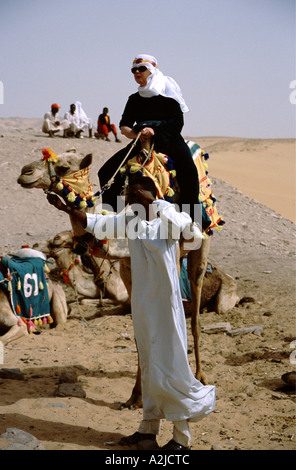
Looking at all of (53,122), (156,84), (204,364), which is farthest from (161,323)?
(53,122)

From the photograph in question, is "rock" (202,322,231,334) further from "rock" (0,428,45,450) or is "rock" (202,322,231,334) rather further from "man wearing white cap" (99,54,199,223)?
"rock" (0,428,45,450)

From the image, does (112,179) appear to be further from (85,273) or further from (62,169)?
(85,273)

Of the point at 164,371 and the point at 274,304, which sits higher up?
the point at 164,371

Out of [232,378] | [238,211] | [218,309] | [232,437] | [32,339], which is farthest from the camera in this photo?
[238,211]

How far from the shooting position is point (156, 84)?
5.97 m

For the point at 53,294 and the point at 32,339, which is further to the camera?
the point at 53,294

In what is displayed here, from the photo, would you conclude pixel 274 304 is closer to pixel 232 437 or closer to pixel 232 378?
pixel 232 378

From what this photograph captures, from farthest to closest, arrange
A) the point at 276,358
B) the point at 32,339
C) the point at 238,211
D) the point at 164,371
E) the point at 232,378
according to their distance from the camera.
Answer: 1. the point at 238,211
2. the point at 32,339
3. the point at 276,358
4. the point at 232,378
5. the point at 164,371

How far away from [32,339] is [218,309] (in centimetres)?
280

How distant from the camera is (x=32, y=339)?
796cm

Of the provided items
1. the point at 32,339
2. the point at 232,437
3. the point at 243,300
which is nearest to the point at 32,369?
the point at 32,339

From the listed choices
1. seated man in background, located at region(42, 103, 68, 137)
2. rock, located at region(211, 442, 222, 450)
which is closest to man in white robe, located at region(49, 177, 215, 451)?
rock, located at region(211, 442, 222, 450)

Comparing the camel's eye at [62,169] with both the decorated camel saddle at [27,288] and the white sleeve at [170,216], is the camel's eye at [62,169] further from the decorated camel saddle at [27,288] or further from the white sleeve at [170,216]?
the decorated camel saddle at [27,288]

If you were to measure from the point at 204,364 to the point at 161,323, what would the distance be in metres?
2.95
